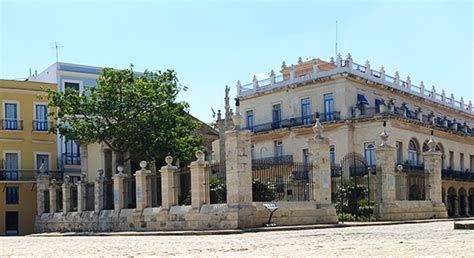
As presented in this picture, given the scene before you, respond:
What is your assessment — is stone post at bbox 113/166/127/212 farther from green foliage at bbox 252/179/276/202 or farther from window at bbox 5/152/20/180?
window at bbox 5/152/20/180

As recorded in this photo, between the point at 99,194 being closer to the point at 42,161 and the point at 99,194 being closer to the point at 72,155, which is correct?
the point at 42,161

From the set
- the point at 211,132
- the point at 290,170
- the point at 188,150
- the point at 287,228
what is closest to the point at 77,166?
the point at 211,132

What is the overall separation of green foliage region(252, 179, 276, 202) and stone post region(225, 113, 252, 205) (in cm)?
268

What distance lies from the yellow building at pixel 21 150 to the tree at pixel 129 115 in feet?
26.5

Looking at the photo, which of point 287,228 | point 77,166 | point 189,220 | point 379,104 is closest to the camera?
point 287,228

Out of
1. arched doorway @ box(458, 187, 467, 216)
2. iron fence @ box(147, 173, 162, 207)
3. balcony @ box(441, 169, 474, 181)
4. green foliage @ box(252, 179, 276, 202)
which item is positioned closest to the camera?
green foliage @ box(252, 179, 276, 202)

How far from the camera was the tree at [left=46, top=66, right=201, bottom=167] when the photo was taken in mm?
32594

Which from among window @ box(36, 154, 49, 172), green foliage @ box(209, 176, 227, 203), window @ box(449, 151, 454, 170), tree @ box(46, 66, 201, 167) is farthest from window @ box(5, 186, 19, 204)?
window @ box(449, 151, 454, 170)

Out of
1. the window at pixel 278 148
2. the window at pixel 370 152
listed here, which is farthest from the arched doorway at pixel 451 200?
the window at pixel 278 148

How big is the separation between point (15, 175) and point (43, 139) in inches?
118

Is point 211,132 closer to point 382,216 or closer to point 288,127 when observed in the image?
point 288,127

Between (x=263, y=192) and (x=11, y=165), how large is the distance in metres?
21.3

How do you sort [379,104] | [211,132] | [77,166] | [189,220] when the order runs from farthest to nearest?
[379,104], [77,166], [211,132], [189,220]

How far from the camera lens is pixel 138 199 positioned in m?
27.6
